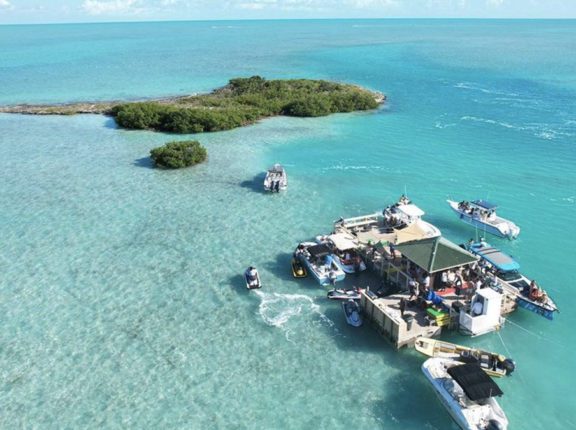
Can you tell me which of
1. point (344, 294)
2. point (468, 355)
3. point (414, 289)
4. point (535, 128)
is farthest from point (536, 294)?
point (535, 128)

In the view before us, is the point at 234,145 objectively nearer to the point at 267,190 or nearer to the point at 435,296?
the point at 267,190

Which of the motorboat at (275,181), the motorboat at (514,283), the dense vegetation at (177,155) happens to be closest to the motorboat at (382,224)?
the motorboat at (514,283)

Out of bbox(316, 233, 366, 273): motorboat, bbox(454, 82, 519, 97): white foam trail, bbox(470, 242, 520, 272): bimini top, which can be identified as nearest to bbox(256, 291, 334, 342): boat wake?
bbox(316, 233, 366, 273): motorboat

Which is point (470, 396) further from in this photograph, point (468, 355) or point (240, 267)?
point (240, 267)

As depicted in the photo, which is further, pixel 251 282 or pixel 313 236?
pixel 313 236

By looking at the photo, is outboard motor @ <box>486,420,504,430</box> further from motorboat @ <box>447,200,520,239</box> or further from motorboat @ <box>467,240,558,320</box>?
motorboat @ <box>447,200,520,239</box>

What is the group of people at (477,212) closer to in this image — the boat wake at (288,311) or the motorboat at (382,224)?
the motorboat at (382,224)

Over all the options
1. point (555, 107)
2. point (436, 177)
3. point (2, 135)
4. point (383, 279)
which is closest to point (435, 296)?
point (383, 279)
